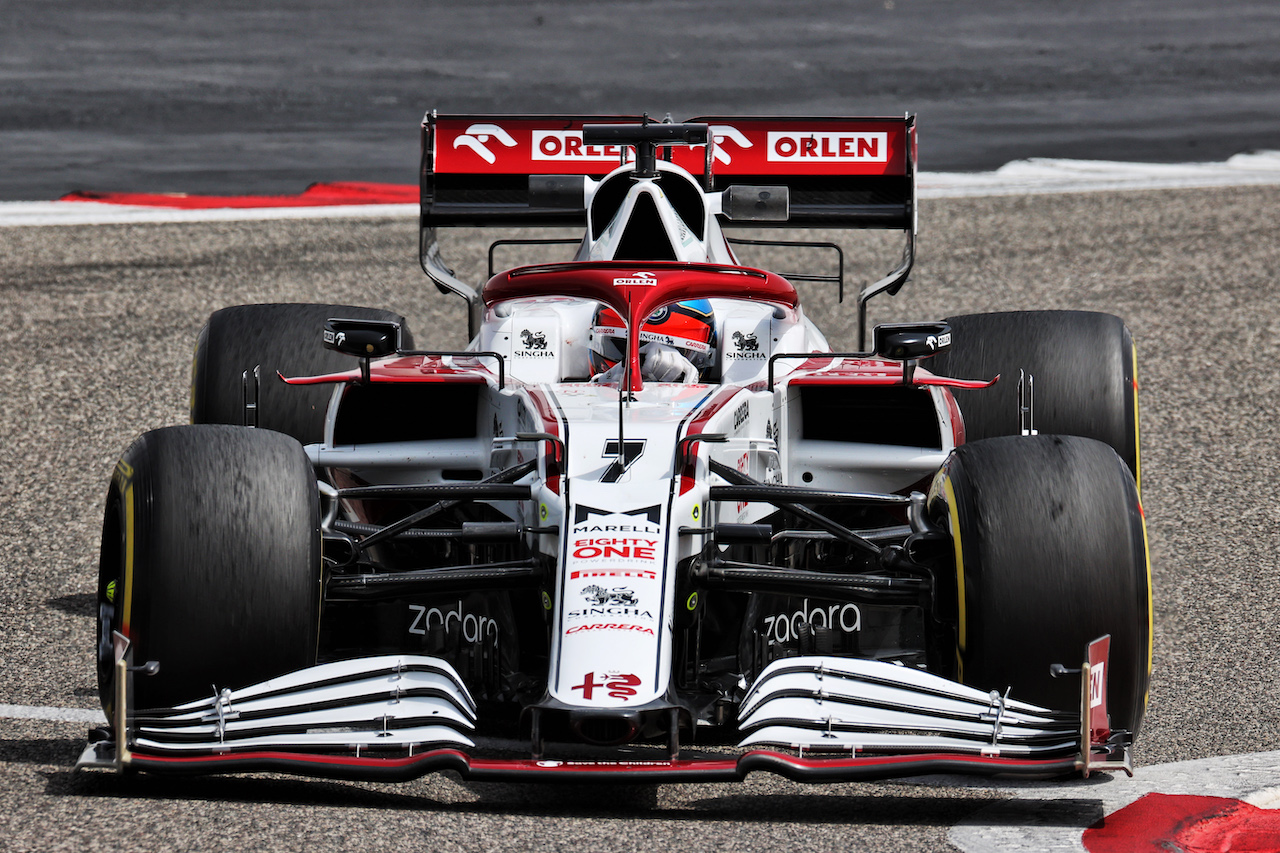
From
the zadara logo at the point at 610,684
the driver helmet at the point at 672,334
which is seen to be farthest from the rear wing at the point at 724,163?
the zadara logo at the point at 610,684

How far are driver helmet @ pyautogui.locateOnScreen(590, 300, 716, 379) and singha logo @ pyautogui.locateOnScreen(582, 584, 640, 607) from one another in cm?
172

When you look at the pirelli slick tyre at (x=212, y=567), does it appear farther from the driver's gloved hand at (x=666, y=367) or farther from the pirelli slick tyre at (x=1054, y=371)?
the pirelli slick tyre at (x=1054, y=371)

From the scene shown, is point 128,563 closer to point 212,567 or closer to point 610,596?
point 212,567

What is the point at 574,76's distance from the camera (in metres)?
20.1

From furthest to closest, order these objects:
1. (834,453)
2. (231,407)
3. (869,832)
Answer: (231,407) < (834,453) < (869,832)

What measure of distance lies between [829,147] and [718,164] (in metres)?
0.50

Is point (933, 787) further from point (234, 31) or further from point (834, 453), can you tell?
point (234, 31)

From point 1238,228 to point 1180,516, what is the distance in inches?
246

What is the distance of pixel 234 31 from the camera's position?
2330 centimetres

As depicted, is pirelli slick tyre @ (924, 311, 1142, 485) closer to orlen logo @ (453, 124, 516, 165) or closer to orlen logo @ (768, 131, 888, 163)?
orlen logo @ (768, 131, 888, 163)

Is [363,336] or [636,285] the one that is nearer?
[363,336]

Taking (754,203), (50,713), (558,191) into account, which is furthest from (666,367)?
(50,713)

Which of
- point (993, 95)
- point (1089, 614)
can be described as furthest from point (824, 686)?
point (993, 95)

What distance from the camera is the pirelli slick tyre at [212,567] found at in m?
4.88
